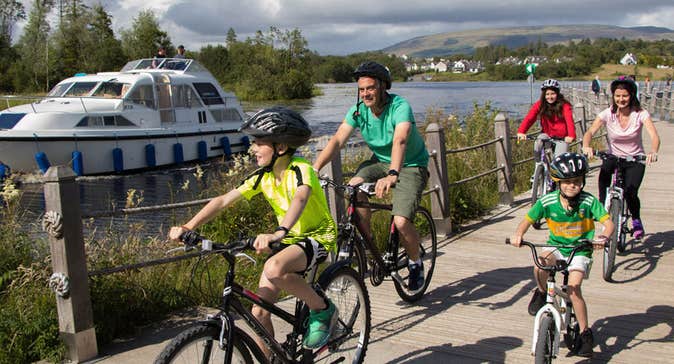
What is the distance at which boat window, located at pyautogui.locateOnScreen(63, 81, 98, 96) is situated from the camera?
26.9 m

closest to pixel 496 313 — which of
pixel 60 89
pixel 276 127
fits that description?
pixel 276 127

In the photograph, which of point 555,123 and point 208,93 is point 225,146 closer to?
point 208,93

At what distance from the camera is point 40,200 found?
20438mm

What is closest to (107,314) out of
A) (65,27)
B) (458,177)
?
(458,177)

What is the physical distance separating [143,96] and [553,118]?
2126 centimetres

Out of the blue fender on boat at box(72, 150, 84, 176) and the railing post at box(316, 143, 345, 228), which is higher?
the railing post at box(316, 143, 345, 228)

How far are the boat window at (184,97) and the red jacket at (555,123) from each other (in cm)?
2162

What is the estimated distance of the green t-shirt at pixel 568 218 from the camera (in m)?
4.70

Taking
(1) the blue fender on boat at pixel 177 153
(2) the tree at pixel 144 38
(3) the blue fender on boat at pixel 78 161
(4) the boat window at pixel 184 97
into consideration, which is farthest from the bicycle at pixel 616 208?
(2) the tree at pixel 144 38

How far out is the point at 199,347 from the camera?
10.9 feet

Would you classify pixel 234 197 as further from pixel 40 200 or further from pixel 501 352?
pixel 40 200

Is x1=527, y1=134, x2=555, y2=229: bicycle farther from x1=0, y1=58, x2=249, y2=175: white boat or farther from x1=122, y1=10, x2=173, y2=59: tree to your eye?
x1=122, y1=10, x2=173, y2=59: tree

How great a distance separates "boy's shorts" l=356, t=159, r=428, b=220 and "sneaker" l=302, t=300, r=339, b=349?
5.73 ft

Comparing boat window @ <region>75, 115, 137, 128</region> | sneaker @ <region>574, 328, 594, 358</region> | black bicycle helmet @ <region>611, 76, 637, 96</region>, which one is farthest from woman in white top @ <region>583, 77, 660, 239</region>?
boat window @ <region>75, 115, 137, 128</region>
